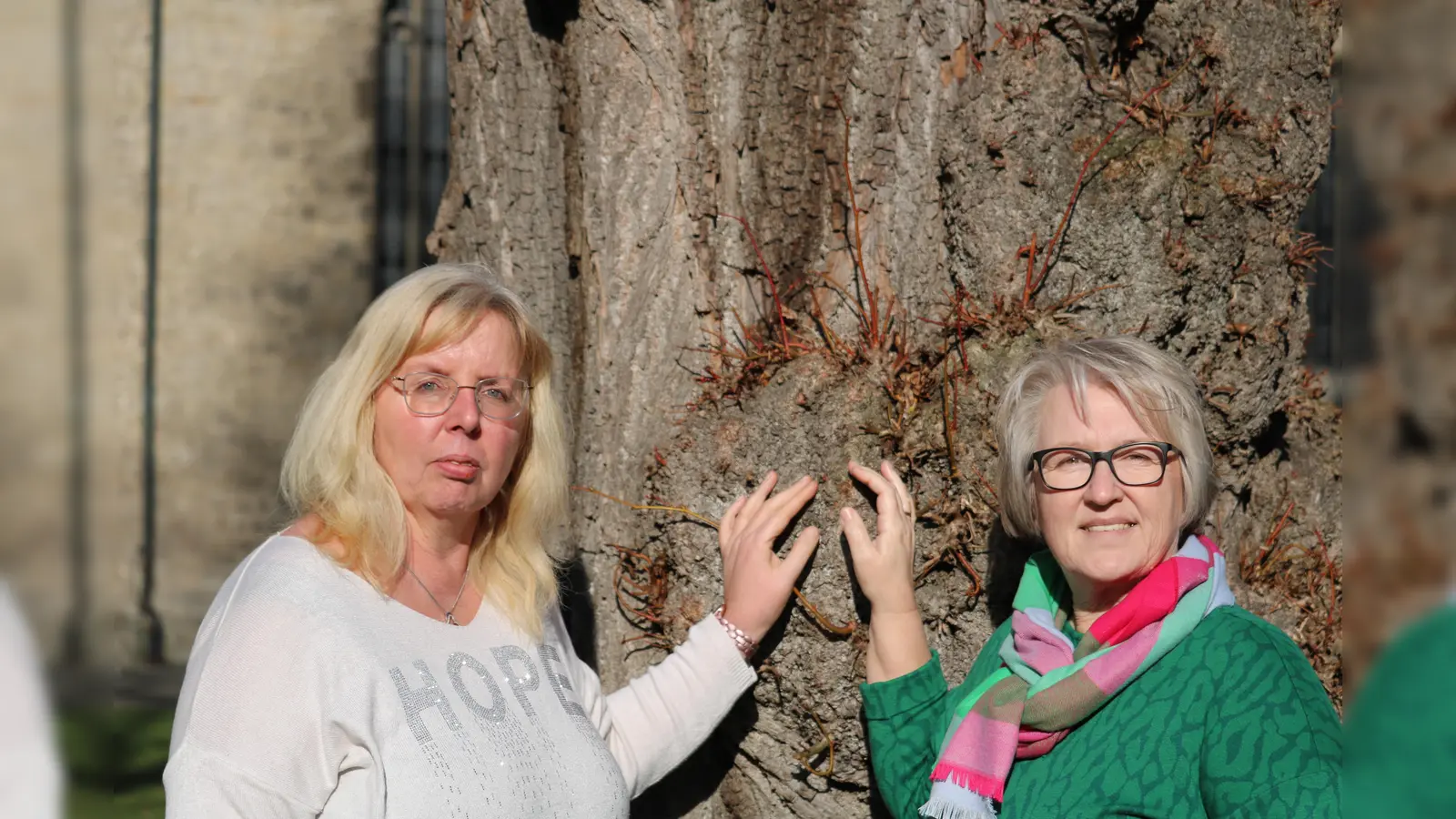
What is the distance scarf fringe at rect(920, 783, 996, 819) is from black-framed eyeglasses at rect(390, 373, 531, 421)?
120cm

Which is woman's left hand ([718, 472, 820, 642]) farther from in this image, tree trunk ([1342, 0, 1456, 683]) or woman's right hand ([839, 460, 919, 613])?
tree trunk ([1342, 0, 1456, 683])

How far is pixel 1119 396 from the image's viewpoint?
236 centimetres

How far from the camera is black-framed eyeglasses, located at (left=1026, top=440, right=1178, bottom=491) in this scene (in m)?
2.33

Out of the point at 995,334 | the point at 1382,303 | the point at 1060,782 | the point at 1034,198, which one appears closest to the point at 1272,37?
the point at 1034,198

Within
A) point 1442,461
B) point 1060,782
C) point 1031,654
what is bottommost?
point 1060,782

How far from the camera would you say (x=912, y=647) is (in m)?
2.71

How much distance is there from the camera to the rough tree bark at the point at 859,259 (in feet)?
9.38

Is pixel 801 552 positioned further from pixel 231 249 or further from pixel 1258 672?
pixel 231 249

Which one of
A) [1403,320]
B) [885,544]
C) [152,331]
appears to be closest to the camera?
[1403,320]

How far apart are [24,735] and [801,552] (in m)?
1.82

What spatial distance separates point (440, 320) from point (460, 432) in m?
0.24

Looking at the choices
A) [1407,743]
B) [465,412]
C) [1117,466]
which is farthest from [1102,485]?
[1407,743]

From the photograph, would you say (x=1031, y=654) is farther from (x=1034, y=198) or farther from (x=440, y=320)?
(x=440, y=320)

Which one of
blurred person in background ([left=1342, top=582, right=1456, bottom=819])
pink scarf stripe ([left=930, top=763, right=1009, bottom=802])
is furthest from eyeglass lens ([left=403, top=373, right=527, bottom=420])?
blurred person in background ([left=1342, top=582, right=1456, bottom=819])
